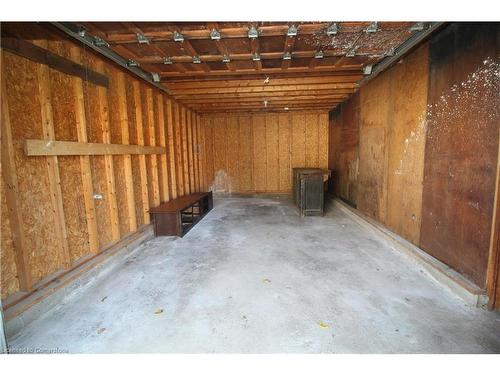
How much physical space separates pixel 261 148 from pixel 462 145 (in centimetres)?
583

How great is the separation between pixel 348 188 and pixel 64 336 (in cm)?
568

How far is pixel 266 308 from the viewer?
82.6 inches

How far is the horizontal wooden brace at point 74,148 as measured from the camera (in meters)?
2.18

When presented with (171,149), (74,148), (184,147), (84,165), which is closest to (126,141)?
(84,165)

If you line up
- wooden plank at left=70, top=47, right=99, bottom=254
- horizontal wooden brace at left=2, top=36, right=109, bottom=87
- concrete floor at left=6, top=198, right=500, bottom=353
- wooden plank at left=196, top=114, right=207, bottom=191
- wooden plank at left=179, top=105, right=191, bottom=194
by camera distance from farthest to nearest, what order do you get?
wooden plank at left=196, top=114, right=207, bottom=191, wooden plank at left=179, top=105, right=191, bottom=194, wooden plank at left=70, top=47, right=99, bottom=254, horizontal wooden brace at left=2, top=36, right=109, bottom=87, concrete floor at left=6, top=198, right=500, bottom=353

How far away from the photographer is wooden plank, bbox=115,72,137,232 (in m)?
3.54

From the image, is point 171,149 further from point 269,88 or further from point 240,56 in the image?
point 240,56

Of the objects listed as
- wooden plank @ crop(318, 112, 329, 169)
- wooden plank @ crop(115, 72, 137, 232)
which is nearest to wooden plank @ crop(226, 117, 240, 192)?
wooden plank @ crop(318, 112, 329, 169)

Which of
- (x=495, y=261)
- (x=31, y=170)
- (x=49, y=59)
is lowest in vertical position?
(x=495, y=261)

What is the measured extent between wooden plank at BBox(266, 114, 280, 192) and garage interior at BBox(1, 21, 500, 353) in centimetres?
293

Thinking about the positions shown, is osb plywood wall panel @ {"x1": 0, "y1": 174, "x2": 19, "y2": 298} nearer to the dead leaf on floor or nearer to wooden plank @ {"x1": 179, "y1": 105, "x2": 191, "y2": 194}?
the dead leaf on floor

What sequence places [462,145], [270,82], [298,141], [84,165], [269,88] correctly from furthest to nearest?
1. [298,141]
2. [269,88]
3. [270,82]
4. [84,165]
5. [462,145]

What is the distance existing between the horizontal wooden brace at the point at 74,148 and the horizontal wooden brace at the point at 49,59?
0.80 m
